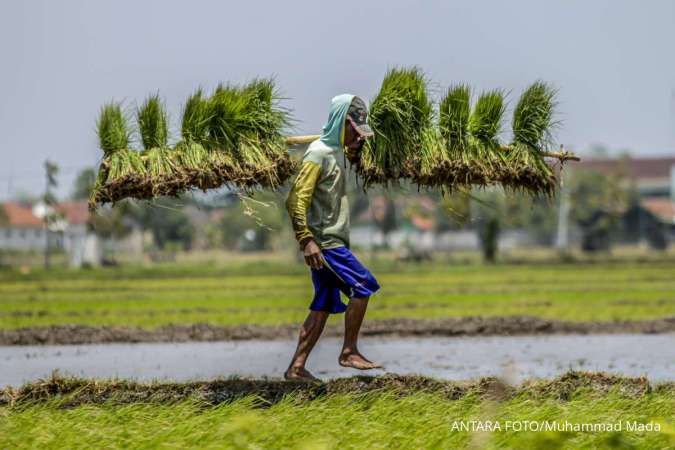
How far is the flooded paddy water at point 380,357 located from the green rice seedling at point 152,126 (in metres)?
1.88

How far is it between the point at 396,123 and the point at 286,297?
1681cm

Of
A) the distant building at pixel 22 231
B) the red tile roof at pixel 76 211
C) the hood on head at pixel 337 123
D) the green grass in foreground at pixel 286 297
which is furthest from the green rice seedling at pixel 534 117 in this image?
the distant building at pixel 22 231

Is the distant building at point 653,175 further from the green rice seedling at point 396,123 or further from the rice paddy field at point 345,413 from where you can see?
the rice paddy field at point 345,413

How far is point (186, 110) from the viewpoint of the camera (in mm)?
8617

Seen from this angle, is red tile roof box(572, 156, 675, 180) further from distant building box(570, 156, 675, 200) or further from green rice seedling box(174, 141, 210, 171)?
green rice seedling box(174, 141, 210, 171)

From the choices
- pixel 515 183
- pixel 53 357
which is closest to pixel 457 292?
pixel 53 357

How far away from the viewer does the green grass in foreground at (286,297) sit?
18625 mm

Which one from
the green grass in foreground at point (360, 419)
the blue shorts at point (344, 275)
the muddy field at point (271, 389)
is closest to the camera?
the green grass in foreground at point (360, 419)

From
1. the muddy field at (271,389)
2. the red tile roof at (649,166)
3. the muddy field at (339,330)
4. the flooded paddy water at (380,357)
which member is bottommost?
the muddy field at (339,330)

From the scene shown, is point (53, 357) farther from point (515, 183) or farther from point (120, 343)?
point (515, 183)

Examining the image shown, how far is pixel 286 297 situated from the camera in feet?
83.2

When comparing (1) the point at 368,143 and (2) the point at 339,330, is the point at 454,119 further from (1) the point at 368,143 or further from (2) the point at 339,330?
(2) the point at 339,330

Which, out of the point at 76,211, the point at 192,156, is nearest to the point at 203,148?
the point at 192,156

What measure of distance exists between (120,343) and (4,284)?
19.5m
